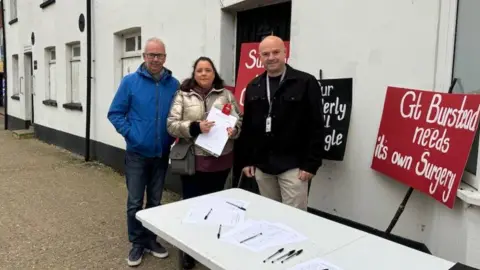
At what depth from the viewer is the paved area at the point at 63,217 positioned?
353 centimetres

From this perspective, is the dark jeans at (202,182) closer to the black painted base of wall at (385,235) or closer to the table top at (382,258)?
the black painted base of wall at (385,235)

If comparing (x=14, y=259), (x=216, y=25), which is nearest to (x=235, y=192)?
(x=14, y=259)

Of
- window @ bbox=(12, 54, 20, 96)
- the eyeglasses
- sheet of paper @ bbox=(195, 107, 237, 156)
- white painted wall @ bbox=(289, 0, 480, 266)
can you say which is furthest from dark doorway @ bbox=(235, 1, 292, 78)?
window @ bbox=(12, 54, 20, 96)

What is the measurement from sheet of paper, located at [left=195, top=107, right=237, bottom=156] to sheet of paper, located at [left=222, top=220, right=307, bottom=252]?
950 mm

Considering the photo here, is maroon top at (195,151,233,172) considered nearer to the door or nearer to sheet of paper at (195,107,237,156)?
sheet of paper at (195,107,237,156)

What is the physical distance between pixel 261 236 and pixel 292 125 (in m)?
1.06

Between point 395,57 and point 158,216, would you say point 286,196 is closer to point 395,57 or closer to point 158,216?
point 158,216

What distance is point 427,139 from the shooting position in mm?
2572

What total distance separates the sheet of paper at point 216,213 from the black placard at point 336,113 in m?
1.26

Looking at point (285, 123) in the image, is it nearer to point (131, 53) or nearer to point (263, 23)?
point (263, 23)

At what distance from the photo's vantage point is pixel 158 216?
217 centimetres

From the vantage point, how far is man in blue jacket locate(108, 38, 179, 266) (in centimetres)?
317

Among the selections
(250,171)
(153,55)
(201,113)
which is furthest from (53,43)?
(250,171)

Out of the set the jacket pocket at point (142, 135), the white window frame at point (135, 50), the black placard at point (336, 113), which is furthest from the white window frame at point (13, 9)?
the black placard at point (336, 113)
